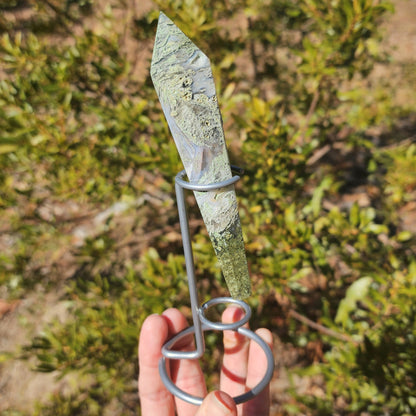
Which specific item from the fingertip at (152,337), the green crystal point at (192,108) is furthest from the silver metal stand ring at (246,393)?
the green crystal point at (192,108)

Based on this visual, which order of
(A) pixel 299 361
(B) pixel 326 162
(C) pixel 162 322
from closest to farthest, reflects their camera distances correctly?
1. (C) pixel 162 322
2. (A) pixel 299 361
3. (B) pixel 326 162

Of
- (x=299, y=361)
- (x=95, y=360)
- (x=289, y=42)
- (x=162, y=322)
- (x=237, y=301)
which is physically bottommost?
(x=299, y=361)

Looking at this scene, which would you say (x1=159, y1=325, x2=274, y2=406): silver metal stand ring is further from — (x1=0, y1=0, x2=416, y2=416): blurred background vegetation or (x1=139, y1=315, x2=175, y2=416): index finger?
(x1=0, y1=0, x2=416, y2=416): blurred background vegetation

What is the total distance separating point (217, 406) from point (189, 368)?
0.58 m

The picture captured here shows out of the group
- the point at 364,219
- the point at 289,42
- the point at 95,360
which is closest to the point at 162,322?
the point at 95,360

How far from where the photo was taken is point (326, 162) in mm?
3158

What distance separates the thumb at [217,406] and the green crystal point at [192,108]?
0.39m

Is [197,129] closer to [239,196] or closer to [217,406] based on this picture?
[217,406]

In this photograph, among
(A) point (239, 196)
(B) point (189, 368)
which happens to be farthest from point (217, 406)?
(A) point (239, 196)

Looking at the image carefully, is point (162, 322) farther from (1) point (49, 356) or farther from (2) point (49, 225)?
(2) point (49, 225)

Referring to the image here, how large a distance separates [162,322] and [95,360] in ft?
2.05

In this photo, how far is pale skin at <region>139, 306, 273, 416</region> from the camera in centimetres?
111

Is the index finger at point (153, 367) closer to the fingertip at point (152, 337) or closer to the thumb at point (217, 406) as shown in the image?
the fingertip at point (152, 337)

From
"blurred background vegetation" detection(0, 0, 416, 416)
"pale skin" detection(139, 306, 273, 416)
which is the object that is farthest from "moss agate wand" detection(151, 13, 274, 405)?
"blurred background vegetation" detection(0, 0, 416, 416)
